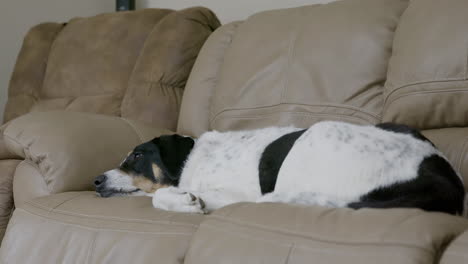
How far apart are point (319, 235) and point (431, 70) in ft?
3.03

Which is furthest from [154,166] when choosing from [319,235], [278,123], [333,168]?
[319,235]

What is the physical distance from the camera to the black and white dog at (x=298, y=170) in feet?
4.75

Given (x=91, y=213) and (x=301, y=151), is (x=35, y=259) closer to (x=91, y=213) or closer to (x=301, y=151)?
(x=91, y=213)

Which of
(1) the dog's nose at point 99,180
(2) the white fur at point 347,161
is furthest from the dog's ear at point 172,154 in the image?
(2) the white fur at point 347,161

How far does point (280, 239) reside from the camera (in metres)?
1.23

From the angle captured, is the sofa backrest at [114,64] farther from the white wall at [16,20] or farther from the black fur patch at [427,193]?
the black fur patch at [427,193]

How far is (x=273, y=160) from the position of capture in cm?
187

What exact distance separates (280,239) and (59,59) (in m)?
2.74

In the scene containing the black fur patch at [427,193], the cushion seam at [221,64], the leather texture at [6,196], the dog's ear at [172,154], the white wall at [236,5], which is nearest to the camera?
the black fur patch at [427,193]

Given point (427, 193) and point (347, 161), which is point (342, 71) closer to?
point (347, 161)

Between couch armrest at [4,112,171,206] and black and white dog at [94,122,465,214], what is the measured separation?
0.37 ft

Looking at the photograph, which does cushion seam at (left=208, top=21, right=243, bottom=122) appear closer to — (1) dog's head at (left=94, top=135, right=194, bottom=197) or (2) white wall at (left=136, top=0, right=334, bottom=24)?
(1) dog's head at (left=94, top=135, right=194, bottom=197)

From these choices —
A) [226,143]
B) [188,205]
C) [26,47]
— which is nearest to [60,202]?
[188,205]

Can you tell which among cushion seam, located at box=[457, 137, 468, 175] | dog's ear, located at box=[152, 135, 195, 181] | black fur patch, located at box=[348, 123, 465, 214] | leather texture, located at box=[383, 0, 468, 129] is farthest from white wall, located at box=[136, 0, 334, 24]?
black fur patch, located at box=[348, 123, 465, 214]
